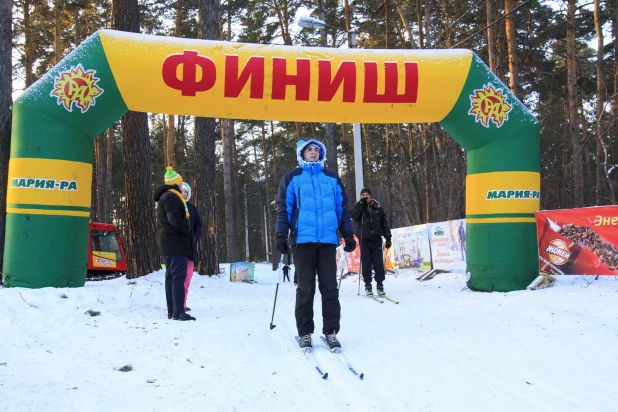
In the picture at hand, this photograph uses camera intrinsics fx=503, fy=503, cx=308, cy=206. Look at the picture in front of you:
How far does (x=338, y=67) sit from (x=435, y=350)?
4969mm

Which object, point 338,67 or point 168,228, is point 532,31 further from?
point 168,228

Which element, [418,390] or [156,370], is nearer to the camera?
[418,390]

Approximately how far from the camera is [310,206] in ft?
14.6

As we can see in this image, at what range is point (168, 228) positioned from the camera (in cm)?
593

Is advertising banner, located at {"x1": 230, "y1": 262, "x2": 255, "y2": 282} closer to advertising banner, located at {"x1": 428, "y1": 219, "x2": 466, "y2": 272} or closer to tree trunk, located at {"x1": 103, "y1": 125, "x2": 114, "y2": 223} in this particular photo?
advertising banner, located at {"x1": 428, "y1": 219, "x2": 466, "y2": 272}

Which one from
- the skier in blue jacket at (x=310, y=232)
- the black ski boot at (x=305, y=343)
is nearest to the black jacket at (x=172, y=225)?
the skier in blue jacket at (x=310, y=232)

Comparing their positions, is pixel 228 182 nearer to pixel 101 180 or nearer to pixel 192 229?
pixel 101 180

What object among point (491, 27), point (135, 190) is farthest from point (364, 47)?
point (135, 190)

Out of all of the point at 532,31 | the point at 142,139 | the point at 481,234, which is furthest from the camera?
the point at 532,31

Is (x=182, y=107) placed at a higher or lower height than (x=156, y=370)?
higher

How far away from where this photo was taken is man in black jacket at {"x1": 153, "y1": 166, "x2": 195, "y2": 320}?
580cm

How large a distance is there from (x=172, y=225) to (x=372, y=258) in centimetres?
361

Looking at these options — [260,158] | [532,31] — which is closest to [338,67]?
[532,31]

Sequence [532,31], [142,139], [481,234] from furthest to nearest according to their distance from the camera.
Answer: [532,31] → [142,139] → [481,234]
